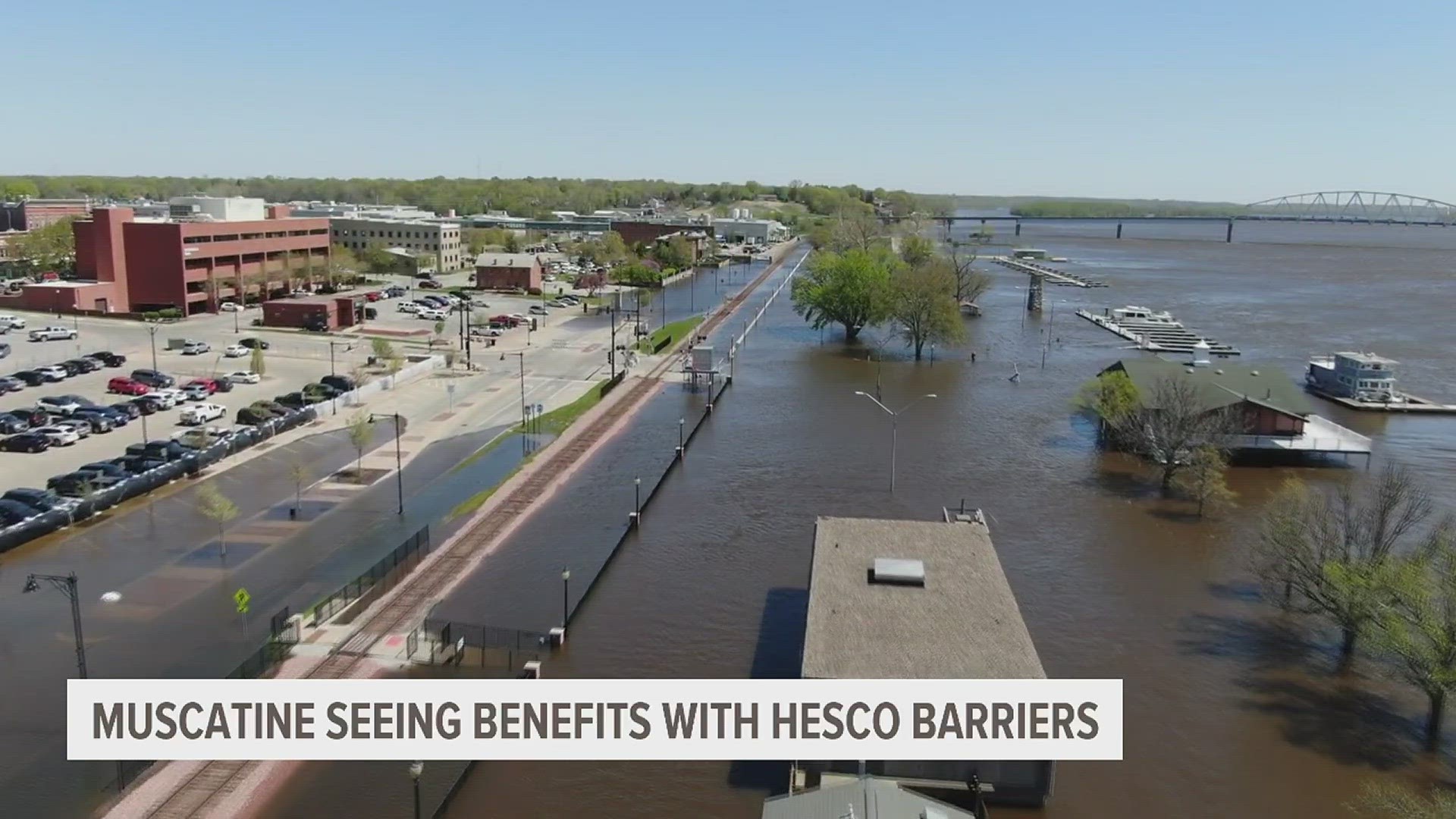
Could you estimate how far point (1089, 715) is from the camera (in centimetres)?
1554

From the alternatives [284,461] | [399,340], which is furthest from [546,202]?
[284,461]

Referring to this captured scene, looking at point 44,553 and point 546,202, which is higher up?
point 546,202

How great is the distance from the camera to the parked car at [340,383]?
36562 millimetres

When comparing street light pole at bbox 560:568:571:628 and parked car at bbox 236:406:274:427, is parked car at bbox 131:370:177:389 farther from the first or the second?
street light pole at bbox 560:568:571:628

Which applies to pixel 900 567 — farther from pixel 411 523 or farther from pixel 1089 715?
pixel 411 523

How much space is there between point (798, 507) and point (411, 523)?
10187mm

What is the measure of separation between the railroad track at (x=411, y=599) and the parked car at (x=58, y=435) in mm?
14021

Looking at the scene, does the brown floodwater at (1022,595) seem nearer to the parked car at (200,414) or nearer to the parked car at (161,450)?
the parked car at (161,450)

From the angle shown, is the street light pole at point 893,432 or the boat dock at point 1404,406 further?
the boat dock at point 1404,406

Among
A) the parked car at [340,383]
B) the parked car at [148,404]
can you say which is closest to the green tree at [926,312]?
the parked car at [340,383]

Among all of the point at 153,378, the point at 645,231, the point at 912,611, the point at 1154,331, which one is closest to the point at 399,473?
the point at 912,611

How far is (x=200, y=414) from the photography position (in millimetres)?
32125

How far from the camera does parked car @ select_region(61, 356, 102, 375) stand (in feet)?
127

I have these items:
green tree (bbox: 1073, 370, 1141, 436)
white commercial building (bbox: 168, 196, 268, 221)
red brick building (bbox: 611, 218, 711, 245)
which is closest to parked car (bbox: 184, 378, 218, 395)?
white commercial building (bbox: 168, 196, 268, 221)
